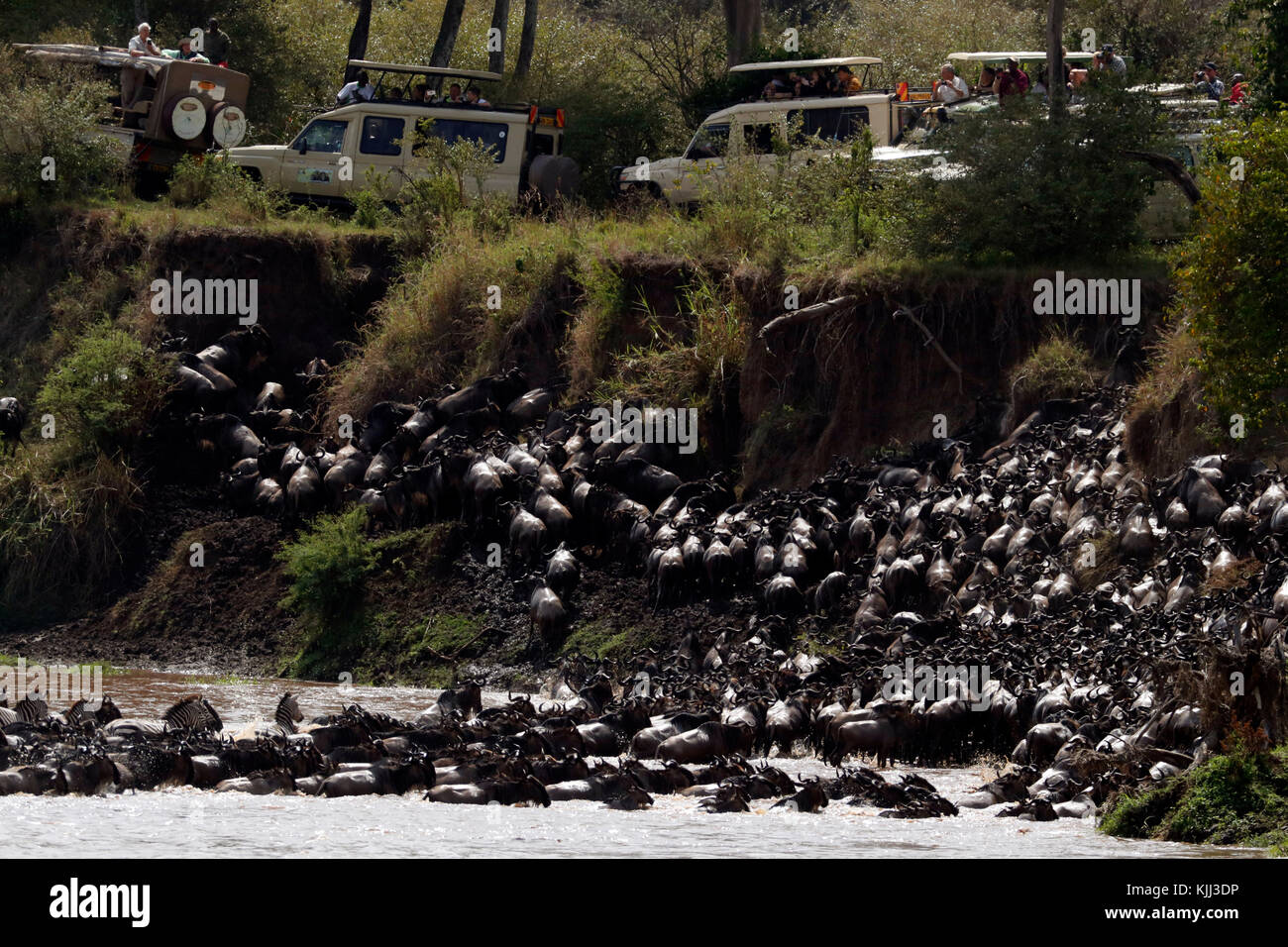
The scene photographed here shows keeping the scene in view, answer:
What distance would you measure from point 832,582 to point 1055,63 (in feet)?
28.4

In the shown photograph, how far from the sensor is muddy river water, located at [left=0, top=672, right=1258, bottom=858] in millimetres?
11242

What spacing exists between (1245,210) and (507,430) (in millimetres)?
10348

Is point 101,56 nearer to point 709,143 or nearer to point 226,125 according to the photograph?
point 226,125

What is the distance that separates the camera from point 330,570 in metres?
21.7

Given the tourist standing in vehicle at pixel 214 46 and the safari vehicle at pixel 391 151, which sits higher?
the tourist standing in vehicle at pixel 214 46

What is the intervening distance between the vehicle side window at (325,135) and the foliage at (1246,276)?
651 inches

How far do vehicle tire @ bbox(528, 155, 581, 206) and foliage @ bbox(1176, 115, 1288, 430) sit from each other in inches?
574

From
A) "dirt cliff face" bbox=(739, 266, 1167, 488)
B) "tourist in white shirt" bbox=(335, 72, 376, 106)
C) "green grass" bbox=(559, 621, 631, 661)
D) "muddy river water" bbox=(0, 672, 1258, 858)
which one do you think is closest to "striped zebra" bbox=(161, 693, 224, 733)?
"muddy river water" bbox=(0, 672, 1258, 858)

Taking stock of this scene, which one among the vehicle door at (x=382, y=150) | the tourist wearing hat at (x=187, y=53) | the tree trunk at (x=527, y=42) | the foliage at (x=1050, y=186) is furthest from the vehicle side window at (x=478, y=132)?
the foliage at (x=1050, y=186)

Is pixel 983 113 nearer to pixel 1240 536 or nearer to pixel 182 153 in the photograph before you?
pixel 1240 536

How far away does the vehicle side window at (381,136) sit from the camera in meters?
29.9

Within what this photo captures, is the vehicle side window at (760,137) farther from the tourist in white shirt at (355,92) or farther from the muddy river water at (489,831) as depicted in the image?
the muddy river water at (489,831)

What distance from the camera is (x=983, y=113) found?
23.1 meters

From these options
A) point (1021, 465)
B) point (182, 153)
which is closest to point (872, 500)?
point (1021, 465)
